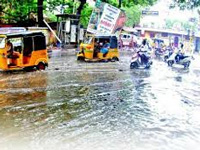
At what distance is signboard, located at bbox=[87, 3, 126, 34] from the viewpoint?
32.7 metres

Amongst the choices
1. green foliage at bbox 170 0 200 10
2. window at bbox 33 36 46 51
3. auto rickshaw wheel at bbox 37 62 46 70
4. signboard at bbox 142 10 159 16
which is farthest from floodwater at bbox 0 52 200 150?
signboard at bbox 142 10 159 16

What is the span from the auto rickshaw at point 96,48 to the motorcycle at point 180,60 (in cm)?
429

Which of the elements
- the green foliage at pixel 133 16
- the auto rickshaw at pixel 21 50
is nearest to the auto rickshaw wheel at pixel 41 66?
the auto rickshaw at pixel 21 50

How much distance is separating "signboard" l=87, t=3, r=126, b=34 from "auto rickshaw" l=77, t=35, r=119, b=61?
27.8 ft

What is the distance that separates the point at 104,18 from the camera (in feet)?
108

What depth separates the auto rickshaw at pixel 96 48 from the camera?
23391mm

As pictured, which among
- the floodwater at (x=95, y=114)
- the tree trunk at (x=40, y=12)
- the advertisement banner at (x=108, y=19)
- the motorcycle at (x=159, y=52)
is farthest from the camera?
the motorcycle at (x=159, y=52)

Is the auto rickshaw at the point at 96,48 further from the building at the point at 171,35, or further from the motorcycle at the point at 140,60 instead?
the building at the point at 171,35

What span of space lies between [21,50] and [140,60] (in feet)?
26.6

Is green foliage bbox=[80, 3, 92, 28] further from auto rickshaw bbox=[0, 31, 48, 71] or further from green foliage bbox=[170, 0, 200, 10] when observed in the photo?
auto rickshaw bbox=[0, 31, 48, 71]

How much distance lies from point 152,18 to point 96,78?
4946 cm

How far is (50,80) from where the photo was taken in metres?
14.5

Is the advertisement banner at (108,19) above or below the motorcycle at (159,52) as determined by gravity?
above

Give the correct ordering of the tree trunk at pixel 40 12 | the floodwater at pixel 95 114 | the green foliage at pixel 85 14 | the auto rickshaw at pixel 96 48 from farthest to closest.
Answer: the green foliage at pixel 85 14 < the tree trunk at pixel 40 12 < the auto rickshaw at pixel 96 48 < the floodwater at pixel 95 114
